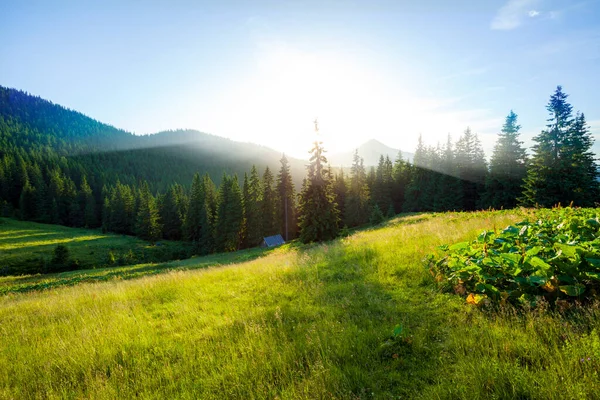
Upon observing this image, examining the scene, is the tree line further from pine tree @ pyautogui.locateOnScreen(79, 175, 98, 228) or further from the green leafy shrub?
the green leafy shrub

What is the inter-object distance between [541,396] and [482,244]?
11.8 ft

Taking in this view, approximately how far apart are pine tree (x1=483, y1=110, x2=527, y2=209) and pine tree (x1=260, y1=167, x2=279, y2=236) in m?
37.3

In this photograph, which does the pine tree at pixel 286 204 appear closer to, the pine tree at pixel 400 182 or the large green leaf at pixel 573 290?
the pine tree at pixel 400 182

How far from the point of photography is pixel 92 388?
4059 mm

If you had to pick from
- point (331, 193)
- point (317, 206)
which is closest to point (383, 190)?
point (331, 193)

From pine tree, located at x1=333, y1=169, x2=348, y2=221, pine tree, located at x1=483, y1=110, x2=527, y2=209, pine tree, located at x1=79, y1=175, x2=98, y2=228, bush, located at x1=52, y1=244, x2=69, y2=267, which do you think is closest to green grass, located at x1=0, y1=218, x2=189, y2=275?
bush, located at x1=52, y1=244, x2=69, y2=267

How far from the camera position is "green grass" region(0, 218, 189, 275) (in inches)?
1635

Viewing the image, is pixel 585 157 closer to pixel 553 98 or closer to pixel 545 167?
pixel 545 167

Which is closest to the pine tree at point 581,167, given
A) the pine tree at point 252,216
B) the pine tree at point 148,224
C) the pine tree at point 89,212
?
the pine tree at point 252,216

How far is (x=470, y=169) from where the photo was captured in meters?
48.2

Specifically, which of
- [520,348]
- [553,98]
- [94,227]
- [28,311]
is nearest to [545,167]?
[553,98]

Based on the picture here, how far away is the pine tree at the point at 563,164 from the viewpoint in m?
29.2

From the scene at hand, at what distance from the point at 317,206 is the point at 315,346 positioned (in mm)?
26670

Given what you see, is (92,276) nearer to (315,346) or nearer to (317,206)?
(317,206)
